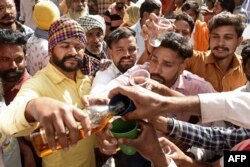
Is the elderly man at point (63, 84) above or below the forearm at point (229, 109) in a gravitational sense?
→ below

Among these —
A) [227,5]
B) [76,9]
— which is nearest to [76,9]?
[76,9]

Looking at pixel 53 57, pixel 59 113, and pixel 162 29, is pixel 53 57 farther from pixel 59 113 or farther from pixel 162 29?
pixel 59 113

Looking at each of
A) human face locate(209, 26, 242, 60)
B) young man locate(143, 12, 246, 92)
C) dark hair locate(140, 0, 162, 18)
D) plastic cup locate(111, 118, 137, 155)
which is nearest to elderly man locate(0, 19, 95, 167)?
plastic cup locate(111, 118, 137, 155)

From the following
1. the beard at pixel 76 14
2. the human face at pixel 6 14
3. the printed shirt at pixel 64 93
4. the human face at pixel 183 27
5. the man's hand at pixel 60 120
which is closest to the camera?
the man's hand at pixel 60 120

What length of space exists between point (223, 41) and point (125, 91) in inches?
84.9

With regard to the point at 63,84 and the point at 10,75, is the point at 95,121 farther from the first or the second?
the point at 10,75

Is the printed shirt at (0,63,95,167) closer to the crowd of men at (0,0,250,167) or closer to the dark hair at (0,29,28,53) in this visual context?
the crowd of men at (0,0,250,167)

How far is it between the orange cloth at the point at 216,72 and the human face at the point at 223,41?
8 cm

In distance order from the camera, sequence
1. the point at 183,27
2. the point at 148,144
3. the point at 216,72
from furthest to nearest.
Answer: the point at 183,27, the point at 216,72, the point at 148,144

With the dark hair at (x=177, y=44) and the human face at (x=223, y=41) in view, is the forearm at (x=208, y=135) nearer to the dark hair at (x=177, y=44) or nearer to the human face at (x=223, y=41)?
the dark hair at (x=177, y=44)

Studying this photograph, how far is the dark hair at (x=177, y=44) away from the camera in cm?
282

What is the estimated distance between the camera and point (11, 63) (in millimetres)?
2955

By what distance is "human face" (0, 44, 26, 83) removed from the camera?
2.91m

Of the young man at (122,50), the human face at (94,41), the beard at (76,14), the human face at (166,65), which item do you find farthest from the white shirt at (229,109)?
the beard at (76,14)
